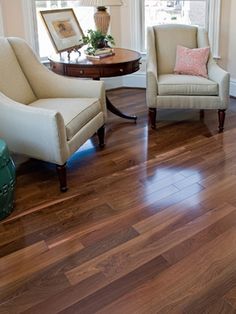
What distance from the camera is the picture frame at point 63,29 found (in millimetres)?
3510

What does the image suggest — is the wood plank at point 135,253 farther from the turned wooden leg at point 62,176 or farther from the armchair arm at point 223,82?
the armchair arm at point 223,82

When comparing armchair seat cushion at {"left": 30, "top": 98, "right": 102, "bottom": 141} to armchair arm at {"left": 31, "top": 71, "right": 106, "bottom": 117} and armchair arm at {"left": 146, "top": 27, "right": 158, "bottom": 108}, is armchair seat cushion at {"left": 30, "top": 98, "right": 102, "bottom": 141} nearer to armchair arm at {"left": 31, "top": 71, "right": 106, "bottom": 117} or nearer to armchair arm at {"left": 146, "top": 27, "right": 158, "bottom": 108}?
armchair arm at {"left": 31, "top": 71, "right": 106, "bottom": 117}

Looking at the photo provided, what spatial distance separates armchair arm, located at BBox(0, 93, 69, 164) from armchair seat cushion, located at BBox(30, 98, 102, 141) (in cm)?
15

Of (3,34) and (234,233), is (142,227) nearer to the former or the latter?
(234,233)

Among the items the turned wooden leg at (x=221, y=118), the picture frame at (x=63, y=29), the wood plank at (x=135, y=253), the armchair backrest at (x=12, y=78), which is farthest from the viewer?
the turned wooden leg at (x=221, y=118)

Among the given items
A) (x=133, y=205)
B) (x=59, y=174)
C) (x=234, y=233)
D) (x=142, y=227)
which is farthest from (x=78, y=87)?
(x=234, y=233)

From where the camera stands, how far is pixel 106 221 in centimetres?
237

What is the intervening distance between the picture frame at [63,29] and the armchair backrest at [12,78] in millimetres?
527

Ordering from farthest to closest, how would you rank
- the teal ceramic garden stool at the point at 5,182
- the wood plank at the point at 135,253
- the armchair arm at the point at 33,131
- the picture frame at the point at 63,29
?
the picture frame at the point at 63,29 → the armchair arm at the point at 33,131 → the teal ceramic garden stool at the point at 5,182 → the wood plank at the point at 135,253

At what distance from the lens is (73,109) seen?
9.50ft

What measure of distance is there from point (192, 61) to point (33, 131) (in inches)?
77.1

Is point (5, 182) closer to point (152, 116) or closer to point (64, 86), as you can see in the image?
point (64, 86)

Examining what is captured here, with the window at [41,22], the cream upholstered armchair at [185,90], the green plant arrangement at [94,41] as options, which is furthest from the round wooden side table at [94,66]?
the window at [41,22]

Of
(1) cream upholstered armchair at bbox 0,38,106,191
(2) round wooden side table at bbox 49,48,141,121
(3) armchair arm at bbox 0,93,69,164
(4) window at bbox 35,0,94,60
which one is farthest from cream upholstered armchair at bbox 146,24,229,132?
(3) armchair arm at bbox 0,93,69,164
